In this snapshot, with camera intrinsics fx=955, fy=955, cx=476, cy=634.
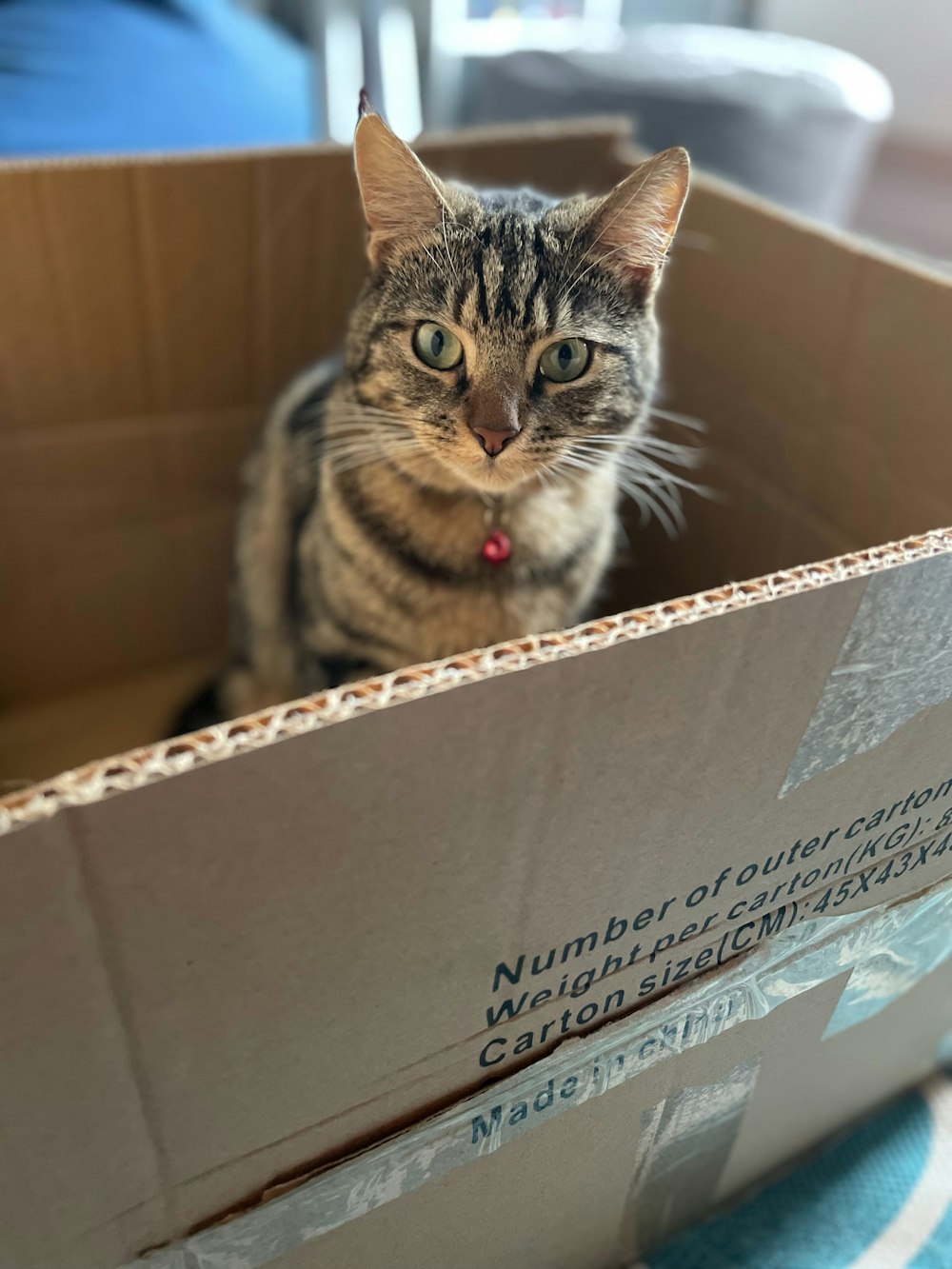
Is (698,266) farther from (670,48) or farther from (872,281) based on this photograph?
(670,48)

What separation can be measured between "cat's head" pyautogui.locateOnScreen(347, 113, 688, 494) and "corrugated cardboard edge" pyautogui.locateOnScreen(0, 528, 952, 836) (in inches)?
11.7

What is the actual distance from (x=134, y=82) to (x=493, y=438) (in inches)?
55.1

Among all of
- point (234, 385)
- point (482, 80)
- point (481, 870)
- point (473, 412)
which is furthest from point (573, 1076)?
point (482, 80)

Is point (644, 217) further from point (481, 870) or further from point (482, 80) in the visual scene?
point (482, 80)

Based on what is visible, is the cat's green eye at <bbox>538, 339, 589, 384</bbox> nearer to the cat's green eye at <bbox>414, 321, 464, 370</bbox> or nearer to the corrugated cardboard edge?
the cat's green eye at <bbox>414, 321, 464, 370</bbox>

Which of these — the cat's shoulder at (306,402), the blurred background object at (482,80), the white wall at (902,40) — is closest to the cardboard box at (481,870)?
the cat's shoulder at (306,402)

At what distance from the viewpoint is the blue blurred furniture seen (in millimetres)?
1538

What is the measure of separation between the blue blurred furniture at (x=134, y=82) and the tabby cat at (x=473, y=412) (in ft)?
3.05

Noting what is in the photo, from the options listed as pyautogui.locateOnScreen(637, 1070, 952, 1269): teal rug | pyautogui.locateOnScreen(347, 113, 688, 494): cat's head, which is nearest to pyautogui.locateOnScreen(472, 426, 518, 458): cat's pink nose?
pyautogui.locateOnScreen(347, 113, 688, 494): cat's head

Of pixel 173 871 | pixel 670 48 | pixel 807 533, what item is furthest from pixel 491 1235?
pixel 670 48

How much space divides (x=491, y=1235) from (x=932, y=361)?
82 centimetres

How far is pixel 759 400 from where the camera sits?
3.61 ft

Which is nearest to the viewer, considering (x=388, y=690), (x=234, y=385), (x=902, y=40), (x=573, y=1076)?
(x=388, y=690)

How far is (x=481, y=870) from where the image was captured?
0.47 meters
